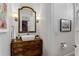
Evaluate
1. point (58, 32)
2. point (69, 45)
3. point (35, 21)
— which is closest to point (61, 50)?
point (69, 45)

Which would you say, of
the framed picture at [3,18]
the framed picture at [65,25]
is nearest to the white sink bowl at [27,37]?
the framed picture at [3,18]

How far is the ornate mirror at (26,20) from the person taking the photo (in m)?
1.51

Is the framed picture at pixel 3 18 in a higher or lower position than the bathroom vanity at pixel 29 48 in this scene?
higher

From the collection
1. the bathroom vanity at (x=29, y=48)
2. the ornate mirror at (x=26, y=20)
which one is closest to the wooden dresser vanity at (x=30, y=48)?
the bathroom vanity at (x=29, y=48)

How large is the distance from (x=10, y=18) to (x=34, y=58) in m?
0.56

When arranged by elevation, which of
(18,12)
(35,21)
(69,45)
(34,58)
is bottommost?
(34,58)

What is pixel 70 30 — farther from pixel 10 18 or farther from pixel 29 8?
pixel 10 18

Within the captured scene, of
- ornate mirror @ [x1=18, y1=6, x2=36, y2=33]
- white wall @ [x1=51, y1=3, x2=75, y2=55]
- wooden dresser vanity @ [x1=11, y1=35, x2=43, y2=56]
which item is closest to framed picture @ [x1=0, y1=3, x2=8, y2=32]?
ornate mirror @ [x1=18, y1=6, x2=36, y2=33]

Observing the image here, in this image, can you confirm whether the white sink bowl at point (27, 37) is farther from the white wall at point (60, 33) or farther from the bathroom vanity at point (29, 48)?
the white wall at point (60, 33)

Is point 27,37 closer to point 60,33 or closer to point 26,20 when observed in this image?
point 26,20

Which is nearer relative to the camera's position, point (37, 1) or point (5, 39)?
point (5, 39)

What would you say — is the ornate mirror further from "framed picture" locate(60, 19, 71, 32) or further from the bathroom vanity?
"framed picture" locate(60, 19, 71, 32)

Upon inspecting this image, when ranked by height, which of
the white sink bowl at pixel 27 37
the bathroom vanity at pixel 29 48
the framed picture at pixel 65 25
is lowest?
the bathroom vanity at pixel 29 48

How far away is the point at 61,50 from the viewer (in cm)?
154
